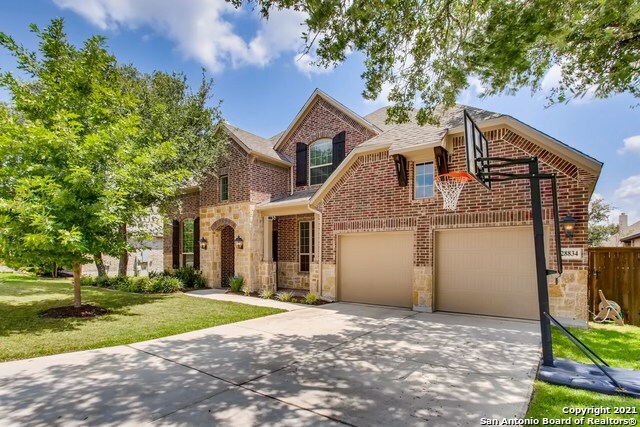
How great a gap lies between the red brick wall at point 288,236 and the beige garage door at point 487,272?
6.73 meters

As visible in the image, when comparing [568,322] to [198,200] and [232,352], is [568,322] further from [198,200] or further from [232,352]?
[198,200]

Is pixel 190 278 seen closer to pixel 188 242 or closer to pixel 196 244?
pixel 196 244

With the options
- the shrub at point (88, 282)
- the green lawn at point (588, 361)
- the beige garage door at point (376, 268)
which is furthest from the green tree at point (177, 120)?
the green lawn at point (588, 361)

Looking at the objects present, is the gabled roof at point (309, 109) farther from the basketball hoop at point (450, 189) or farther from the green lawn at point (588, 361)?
the green lawn at point (588, 361)

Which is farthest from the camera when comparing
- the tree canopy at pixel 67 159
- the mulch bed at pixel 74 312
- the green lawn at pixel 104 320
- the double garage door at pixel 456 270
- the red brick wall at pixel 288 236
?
the red brick wall at pixel 288 236

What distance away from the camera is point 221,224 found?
14.6 meters

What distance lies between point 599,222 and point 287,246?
32787 millimetres

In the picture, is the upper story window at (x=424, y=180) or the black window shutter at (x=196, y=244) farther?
the black window shutter at (x=196, y=244)

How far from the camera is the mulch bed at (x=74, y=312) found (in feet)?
27.7

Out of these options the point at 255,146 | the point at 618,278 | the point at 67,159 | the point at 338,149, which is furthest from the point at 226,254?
the point at 618,278

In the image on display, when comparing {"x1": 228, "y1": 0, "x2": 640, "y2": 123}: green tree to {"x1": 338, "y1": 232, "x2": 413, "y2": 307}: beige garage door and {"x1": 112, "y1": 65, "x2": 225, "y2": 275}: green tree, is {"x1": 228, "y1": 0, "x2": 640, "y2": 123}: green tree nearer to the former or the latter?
{"x1": 338, "y1": 232, "x2": 413, "y2": 307}: beige garage door

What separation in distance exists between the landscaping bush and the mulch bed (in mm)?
5653

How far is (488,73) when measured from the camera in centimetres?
670

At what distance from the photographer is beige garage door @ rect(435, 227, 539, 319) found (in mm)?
8039
